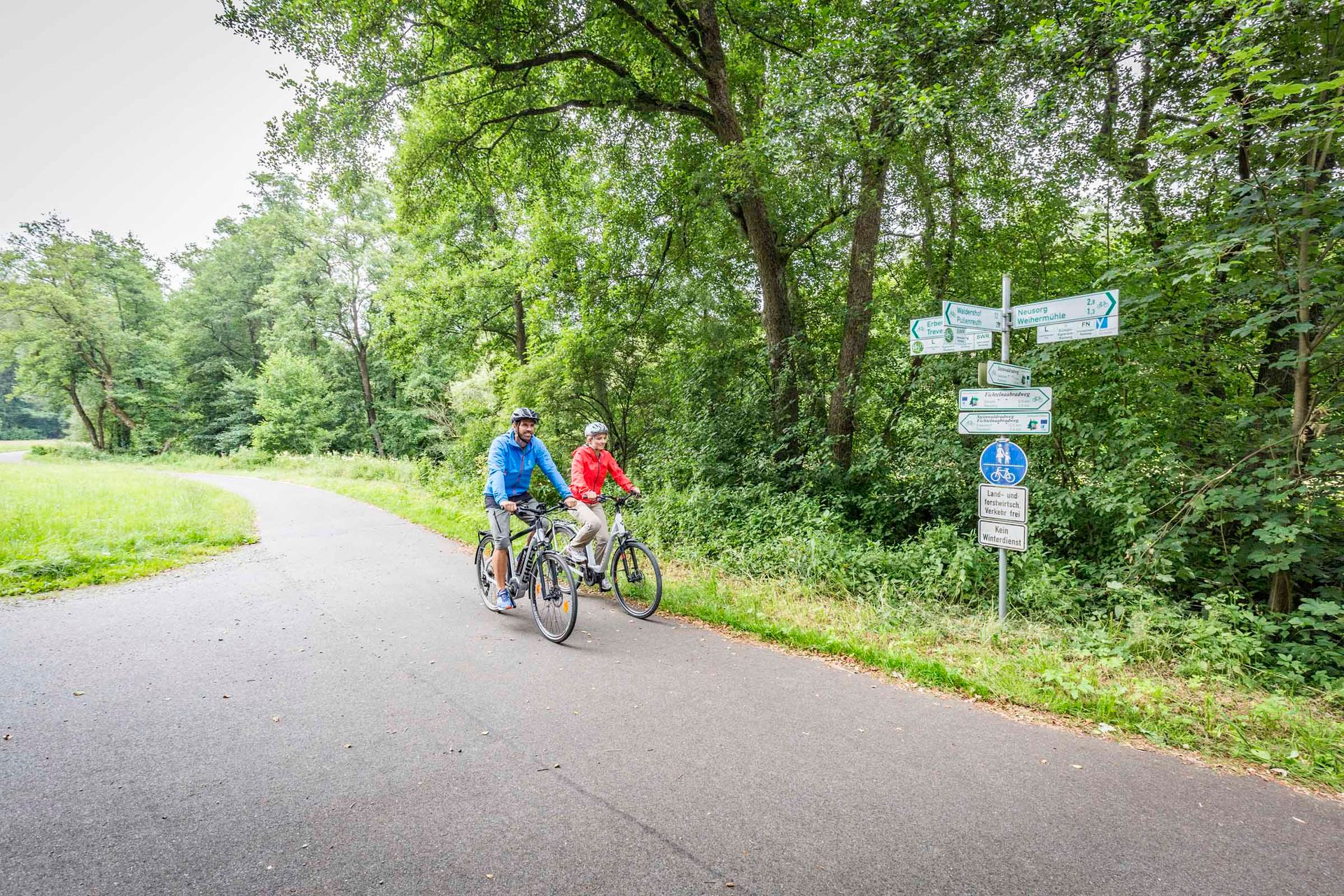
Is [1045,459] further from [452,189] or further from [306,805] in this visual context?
[452,189]

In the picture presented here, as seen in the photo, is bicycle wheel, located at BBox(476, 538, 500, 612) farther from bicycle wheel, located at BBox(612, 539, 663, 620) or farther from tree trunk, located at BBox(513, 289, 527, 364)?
tree trunk, located at BBox(513, 289, 527, 364)

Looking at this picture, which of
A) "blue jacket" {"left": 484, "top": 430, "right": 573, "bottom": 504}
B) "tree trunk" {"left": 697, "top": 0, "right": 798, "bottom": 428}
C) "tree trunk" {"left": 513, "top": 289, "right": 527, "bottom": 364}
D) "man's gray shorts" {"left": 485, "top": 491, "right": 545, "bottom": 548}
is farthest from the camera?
"tree trunk" {"left": 513, "top": 289, "right": 527, "bottom": 364}

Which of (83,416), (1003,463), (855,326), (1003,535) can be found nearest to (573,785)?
(1003,535)

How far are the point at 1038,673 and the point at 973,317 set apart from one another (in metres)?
2.98

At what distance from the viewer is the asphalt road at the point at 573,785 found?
2379 millimetres

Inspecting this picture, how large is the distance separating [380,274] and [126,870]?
3459cm

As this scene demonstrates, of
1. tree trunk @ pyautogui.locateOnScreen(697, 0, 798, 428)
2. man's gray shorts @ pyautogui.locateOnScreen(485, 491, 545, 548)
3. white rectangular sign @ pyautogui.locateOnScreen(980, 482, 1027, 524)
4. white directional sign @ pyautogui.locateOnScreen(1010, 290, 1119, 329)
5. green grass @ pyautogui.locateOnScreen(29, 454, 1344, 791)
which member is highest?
tree trunk @ pyautogui.locateOnScreen(697, 0, 798, 428)

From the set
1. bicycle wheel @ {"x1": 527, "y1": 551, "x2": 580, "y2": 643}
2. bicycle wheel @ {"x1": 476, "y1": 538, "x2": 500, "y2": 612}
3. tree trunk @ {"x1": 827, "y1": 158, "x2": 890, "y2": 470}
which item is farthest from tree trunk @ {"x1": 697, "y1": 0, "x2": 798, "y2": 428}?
bicycle wheel @ {"x1": 527, "y1": 551, "x2": 580, "y2": 643}

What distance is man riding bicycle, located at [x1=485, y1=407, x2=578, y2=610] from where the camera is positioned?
5.84 m

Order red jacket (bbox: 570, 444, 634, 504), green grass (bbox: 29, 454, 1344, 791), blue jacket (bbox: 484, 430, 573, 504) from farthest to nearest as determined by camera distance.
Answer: red jacket (bbox: 570, 444, 634, 504), blue jacket (bbox: 484, 430, 573, 504), green grass (bbox: 29, 454, 1344, 791)

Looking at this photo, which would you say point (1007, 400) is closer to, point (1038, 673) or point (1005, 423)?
point (1005, 423)

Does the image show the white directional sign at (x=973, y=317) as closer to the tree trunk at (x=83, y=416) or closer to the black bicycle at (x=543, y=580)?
the black bicycle at (x=543, y=580)

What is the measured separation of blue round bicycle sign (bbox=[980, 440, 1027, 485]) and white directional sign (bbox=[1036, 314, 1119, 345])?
97 centimetres

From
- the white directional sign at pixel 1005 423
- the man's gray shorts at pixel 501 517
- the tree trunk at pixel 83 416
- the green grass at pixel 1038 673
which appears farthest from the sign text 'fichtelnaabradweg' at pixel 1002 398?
the tree trunk at pixel 83 416
